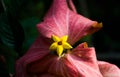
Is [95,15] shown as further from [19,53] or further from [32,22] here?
[19,53]

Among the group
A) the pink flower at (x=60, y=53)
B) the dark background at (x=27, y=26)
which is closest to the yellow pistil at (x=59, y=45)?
the pink flower at (x=60, y=53)

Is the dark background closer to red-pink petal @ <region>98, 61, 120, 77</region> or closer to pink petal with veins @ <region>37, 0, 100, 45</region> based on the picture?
pink petal with veins @ <region>37, 0, 100, 45</region>

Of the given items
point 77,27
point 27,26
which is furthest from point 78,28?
point 27,26

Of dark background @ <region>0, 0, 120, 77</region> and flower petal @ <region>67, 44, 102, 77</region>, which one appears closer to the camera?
flower petal @ <region>67, 44, 102, 77</region>

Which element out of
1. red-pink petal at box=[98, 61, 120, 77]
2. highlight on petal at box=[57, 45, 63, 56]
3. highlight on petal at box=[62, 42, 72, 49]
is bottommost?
red-pink petal at box=[98, 61, 120, 77]

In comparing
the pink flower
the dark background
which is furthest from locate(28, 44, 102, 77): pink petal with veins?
the dark background

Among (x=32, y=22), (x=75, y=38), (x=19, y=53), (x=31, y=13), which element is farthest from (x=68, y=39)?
(x=31, y=13)

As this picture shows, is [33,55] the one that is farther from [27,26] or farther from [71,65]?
[27,26]
